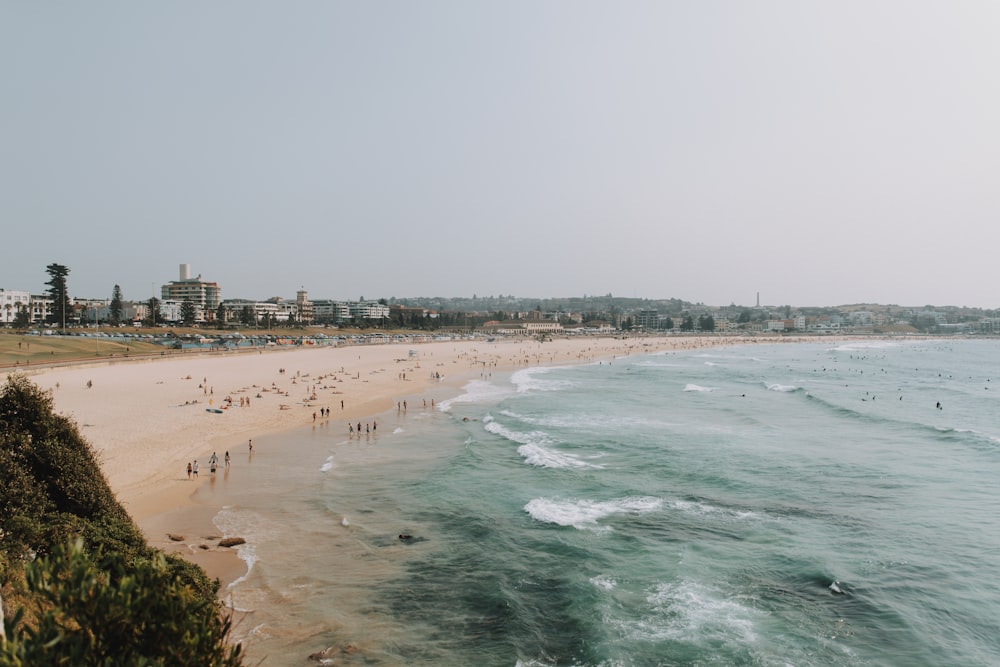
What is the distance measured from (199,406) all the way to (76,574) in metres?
33.5

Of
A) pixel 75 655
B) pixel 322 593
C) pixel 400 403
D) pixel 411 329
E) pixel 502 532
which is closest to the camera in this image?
pixel 75 655

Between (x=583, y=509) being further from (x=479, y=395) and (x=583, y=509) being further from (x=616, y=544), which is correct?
(x=479, y=395)

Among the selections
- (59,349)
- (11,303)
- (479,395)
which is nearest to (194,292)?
(11,303)

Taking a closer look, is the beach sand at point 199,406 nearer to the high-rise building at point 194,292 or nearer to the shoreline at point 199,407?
the shoreline at point 199,407

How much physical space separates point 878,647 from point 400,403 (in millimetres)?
32031

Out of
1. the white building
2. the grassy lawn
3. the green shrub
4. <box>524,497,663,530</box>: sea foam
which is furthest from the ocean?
the white building

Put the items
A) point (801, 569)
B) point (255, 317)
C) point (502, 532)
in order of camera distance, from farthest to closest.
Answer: point (255, 317) < point (502, 532) < point (801, 569)

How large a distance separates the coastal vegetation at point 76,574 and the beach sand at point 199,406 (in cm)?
238

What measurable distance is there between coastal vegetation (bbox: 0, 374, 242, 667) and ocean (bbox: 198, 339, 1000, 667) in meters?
3.11

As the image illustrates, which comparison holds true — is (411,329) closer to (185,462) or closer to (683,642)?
(185,462)

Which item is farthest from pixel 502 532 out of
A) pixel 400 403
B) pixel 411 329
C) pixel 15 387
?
pixel 411 329

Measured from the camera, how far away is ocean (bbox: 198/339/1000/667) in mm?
11602

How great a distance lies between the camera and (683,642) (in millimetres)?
11469

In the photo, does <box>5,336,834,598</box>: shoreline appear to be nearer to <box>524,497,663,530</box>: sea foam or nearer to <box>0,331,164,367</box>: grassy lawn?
<box>0,331,164,367</box>: grassy lawn
